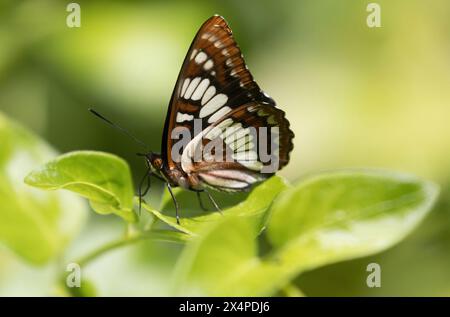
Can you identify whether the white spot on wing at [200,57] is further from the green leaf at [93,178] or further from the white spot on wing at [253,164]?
the green leaf at [93,178]

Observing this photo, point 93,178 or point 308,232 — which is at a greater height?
point 93,178

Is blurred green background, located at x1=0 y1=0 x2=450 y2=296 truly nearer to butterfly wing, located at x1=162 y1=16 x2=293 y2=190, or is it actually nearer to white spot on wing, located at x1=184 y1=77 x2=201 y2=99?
butterfly wing, located at x1=162 y1=16 x2=293 y2=190

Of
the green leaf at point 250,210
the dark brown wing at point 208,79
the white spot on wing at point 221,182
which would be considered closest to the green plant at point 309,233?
the green leaf at point 250,210

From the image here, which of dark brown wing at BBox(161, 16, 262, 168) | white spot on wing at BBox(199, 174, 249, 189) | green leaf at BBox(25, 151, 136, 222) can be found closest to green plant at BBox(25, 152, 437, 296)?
green leaf at BBox(25, 151, 136, 222)

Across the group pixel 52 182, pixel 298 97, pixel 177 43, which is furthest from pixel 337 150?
pixel 52 182

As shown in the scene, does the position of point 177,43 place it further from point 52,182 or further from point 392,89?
point 52,182

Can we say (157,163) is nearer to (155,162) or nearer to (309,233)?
(155,162)

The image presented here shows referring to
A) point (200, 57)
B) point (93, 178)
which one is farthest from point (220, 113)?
point (93, 178)
